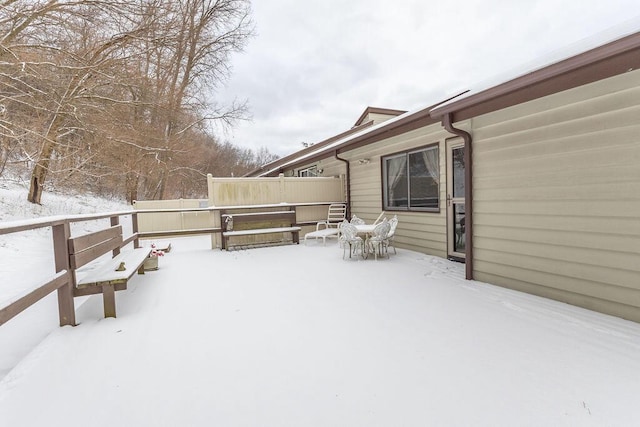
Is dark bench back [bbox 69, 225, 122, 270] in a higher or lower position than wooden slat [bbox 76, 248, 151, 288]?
higher

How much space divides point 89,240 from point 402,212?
489cm

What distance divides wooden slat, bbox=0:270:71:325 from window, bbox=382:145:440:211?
4.92m

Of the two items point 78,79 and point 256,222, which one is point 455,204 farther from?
point 78,79

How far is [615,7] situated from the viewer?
22.1ft

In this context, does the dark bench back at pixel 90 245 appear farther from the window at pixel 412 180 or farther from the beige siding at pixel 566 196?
the window at pixel 412 180

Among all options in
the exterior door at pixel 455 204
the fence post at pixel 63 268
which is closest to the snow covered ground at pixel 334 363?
the fence post at pixel 63 268

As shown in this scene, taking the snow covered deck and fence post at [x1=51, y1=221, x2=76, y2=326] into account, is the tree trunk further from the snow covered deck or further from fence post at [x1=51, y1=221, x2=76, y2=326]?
the snow covered deck

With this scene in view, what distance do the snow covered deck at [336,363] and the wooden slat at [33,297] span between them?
1.31 ft

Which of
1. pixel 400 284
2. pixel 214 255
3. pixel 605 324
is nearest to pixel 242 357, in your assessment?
pixel 400 284

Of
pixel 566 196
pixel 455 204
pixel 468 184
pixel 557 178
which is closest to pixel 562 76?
pixel 557 178

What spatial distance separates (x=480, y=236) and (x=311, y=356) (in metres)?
2.69

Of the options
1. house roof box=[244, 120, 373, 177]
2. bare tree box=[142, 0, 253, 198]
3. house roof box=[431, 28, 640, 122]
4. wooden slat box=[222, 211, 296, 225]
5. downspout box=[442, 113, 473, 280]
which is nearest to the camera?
house roof box=[431, 28, 640, 122]

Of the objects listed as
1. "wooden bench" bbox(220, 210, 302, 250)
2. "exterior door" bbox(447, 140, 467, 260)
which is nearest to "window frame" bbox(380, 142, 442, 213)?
"exterior door" bbox(447, 140, 467, 260)

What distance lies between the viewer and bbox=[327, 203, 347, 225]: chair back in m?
8.02
